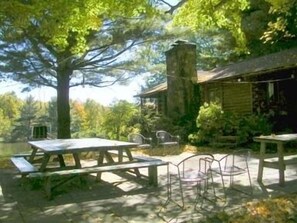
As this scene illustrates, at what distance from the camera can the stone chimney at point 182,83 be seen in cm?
1936

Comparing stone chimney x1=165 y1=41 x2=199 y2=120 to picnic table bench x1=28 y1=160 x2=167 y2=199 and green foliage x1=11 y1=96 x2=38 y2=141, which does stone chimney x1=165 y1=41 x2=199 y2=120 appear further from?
green foliage x1=11 y1=96 x2=38 y2=141

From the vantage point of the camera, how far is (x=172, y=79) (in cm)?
2019

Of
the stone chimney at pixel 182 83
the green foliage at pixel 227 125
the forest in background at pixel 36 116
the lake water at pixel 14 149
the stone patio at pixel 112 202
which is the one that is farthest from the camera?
the forest in background at pixel 36 116

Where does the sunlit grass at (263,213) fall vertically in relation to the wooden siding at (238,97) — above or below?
below

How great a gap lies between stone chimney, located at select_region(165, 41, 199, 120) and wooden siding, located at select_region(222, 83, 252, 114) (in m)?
1.68

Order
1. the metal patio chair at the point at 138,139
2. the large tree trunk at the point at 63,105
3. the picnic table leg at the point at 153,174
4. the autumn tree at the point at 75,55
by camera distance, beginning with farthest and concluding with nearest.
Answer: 1. the large tree trunk at the point at 63,105
2. the metal patio chair at the point at 138,139
3. the autumn tree at the point at 75,55
4. the picnic table leg at the point at 153,174

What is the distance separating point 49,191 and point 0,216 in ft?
3.62

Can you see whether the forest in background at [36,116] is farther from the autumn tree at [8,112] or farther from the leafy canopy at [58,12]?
the leafy canopy at [58,12]

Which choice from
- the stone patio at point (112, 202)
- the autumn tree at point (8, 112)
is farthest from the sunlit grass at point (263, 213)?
the autumn tree at point (8, 112)

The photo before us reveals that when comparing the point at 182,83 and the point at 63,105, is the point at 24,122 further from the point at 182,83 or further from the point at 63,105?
the point at 63,105

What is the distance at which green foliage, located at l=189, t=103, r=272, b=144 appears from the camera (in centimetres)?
1395

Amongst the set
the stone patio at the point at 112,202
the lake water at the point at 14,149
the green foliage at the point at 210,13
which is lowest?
the lake water at the point at 14,149

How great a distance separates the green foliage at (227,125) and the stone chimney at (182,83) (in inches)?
157

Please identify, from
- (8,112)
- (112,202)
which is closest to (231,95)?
(112,202)
